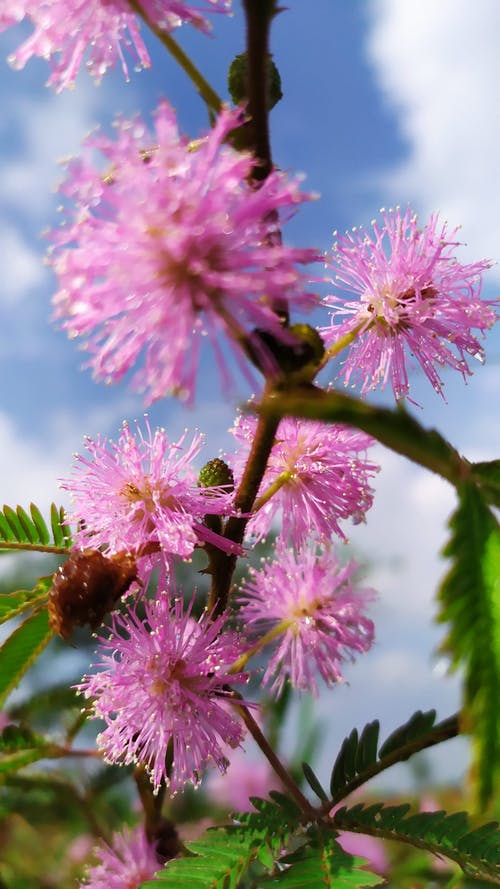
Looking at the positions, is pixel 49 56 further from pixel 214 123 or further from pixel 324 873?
pixel 324 873

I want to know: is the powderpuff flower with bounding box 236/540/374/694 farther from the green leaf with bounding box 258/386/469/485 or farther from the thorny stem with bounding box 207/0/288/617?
the green leaf with bounding box 258/386/469/485

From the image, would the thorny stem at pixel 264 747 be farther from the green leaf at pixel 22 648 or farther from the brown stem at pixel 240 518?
the green leaf at pixel 22 648

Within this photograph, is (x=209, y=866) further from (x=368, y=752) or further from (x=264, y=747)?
(x=368, y=752)

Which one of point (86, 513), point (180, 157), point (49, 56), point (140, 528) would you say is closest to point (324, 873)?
point (140, 528)

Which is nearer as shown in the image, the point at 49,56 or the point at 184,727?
the point at 49,56

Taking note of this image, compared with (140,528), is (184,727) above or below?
below

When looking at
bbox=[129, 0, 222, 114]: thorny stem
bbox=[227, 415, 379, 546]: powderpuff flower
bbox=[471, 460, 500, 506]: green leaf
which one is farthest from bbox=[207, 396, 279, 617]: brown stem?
bbox=[129, 0, 222, 114]: thorny stem

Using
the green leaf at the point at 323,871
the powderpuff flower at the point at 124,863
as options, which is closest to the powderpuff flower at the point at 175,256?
the green leaf at the point at 323,871
